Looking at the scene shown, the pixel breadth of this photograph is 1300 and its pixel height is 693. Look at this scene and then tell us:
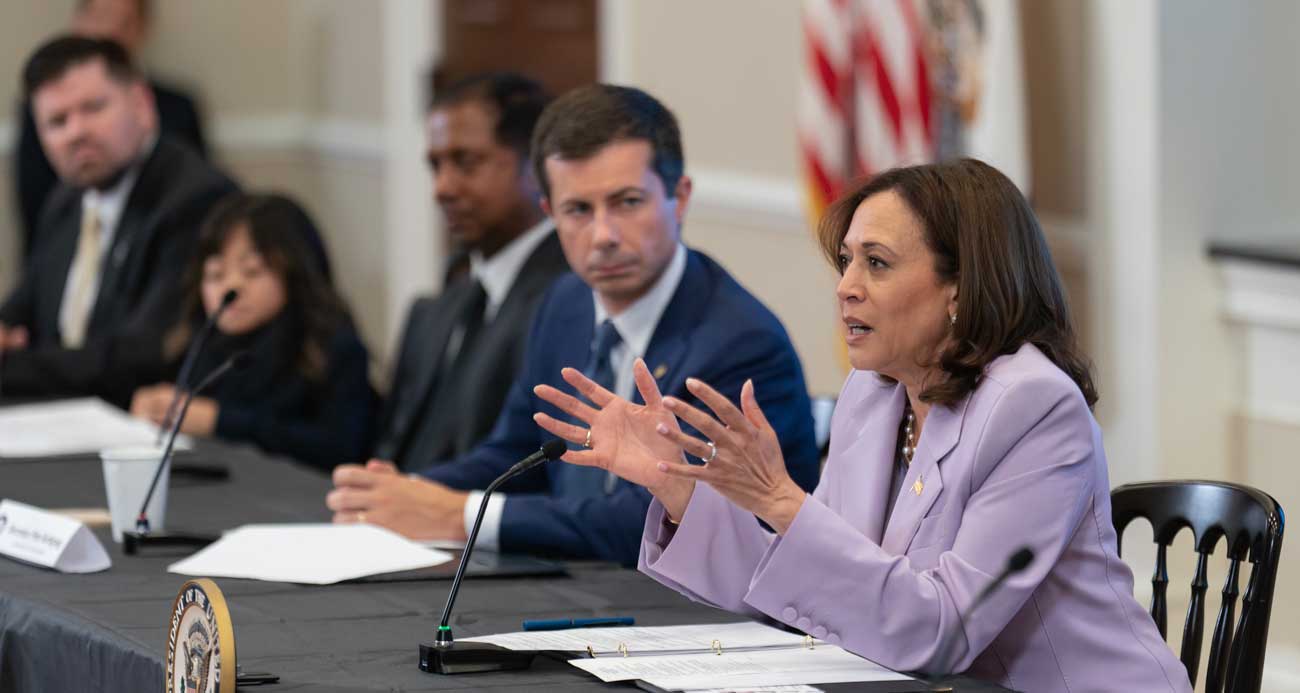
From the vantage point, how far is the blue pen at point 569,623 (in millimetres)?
2246

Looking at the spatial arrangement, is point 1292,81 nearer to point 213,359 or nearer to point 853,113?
point 853,113

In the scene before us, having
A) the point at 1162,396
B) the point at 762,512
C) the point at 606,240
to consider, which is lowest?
the point at 1162,396

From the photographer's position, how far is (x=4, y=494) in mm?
3309

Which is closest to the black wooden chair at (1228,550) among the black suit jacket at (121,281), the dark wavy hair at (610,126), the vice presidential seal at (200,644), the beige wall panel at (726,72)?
the dark wavy hair at (610,126)

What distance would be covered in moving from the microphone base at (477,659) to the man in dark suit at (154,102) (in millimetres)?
6066

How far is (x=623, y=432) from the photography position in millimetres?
2271

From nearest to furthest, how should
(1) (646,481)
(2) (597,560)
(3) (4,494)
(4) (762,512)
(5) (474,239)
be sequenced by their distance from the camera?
(4) (762,512), (1) (646,481), (2) (597,560), (3) (4,494), (5) (474,239)

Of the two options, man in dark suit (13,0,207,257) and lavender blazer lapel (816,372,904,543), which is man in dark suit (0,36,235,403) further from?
man in dark suit (13,0,207,257)

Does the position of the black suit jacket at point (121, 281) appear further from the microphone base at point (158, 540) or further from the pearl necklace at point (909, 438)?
the pearl necklace at point (909, 438)

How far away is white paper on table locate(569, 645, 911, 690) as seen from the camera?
77.0 inches

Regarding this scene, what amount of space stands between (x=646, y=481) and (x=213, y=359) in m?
2.19

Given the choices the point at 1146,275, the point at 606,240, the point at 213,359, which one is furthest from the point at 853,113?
the point at 606,240

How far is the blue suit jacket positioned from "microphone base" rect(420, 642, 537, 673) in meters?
0.75

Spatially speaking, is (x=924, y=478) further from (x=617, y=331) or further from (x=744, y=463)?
(x=617, y=331)
